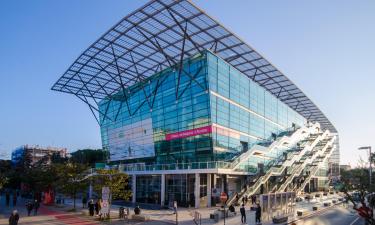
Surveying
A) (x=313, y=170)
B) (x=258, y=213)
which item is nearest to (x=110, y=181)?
(x=258, y=213)

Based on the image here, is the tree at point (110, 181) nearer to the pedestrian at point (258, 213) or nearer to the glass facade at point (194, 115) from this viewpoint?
the pedestrian at point (258, 213)

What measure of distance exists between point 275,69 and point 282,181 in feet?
60.4

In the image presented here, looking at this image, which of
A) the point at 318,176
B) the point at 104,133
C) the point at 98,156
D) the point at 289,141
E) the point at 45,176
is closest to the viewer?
the point at 45,176

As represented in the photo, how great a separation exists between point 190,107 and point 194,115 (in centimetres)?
163

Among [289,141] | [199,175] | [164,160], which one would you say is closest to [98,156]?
[164,160]

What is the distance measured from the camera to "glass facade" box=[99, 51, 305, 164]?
49250mm

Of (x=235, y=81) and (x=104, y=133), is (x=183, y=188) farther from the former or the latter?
(x=104, y=133)

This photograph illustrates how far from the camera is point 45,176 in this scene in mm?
46531

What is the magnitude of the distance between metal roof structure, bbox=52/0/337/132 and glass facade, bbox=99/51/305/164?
1.74m

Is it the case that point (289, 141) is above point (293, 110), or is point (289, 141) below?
below

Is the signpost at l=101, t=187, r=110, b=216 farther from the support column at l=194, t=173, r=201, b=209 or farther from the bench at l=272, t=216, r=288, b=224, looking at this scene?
the support column at l=194, t=173, r=201, b=209

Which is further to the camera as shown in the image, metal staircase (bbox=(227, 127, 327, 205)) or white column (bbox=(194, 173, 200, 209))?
metal staircase (bbox=(227, 127, 327, 205))

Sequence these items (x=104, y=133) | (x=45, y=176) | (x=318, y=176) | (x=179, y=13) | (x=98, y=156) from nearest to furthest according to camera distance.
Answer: (x=179, y=13) → (x=45, y=176) → (x=104, y=133) → (x=318, y=176) → (x=98, y=156)

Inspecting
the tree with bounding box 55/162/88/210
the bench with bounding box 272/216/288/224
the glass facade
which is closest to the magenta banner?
the glass facade
